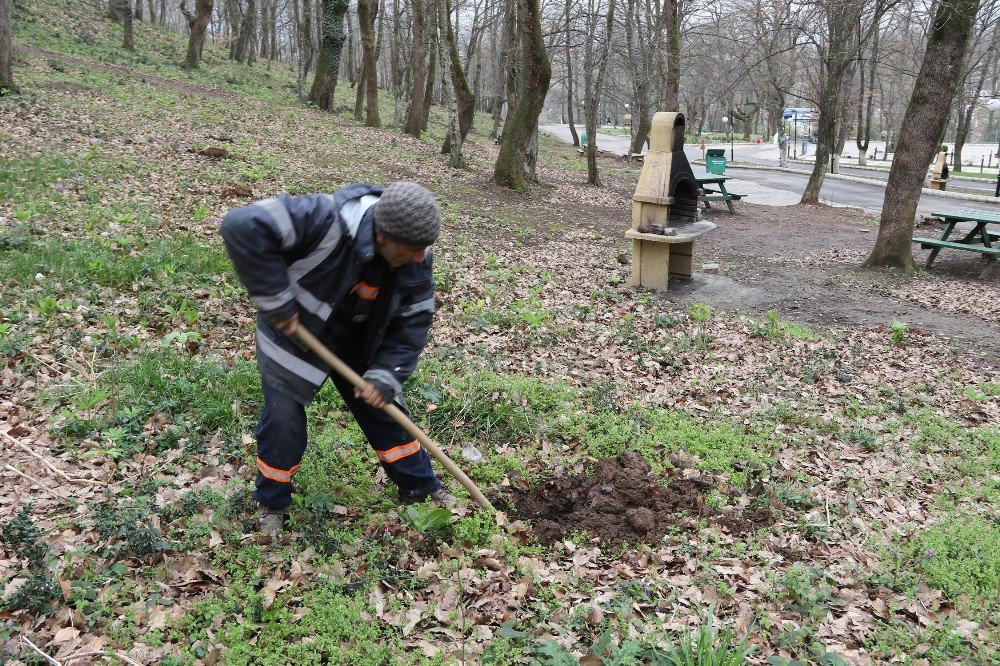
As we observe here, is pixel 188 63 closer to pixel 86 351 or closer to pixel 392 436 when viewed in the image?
pixel 86 351

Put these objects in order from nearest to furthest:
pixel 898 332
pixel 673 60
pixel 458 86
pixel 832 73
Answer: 1. pixel 898 332
2. pixel 832 73
3. pixel 458 86
4. pixel 673 60

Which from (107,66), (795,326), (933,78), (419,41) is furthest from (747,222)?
(107,66)

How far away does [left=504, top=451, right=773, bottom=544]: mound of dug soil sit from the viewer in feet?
12.9

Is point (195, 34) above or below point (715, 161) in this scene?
above

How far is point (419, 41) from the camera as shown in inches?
779

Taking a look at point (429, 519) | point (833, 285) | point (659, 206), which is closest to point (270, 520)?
point (429, 519)

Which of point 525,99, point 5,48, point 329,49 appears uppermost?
point 329,49

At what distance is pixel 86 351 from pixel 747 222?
44.9ft

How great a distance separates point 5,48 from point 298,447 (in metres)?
12.5

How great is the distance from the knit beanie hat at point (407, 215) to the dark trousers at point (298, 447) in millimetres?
945

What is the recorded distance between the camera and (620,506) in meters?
4.13

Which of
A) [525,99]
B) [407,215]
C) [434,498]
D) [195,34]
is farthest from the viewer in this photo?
[195,34]

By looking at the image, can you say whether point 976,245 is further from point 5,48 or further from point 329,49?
point 329,49

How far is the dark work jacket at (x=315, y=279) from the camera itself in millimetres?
2891
